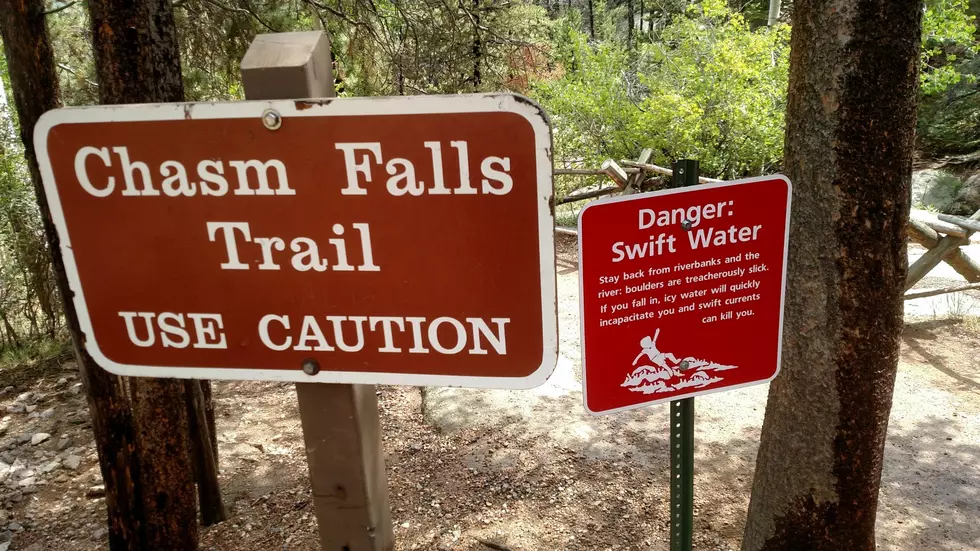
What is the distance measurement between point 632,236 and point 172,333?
0.93 m

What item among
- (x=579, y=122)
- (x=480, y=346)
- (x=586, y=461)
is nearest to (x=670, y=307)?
(x=480, y=346)

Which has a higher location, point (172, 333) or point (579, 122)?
point (172, 333)

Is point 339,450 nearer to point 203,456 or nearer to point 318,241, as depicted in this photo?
point 318,241

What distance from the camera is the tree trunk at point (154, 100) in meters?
2.44

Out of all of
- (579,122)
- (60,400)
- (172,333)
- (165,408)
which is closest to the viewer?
(172,333)

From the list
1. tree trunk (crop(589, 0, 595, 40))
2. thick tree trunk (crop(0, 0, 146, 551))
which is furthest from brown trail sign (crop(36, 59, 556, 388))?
tree trunk (crop(589, 0, 595, 40))

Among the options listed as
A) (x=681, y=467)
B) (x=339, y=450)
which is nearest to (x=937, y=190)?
(x=681, y=467)

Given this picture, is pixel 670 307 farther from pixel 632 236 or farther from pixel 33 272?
pixel 33 272

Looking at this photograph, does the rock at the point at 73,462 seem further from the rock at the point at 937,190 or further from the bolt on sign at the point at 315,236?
the rock at the point at 937,190

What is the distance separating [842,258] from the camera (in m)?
2.01

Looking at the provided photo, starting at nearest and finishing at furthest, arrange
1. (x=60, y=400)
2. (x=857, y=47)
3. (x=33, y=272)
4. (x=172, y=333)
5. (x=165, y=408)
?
1. (x=172, y=333)
2. (x=857, y=47)
3. (x=165, y=408)
4. (x=60, y=400)
5. (x=33, y=272)

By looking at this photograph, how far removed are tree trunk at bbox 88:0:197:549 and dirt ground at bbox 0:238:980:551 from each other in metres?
0.62

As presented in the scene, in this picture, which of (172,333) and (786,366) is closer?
(172,333)

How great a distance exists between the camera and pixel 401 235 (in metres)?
1.04
